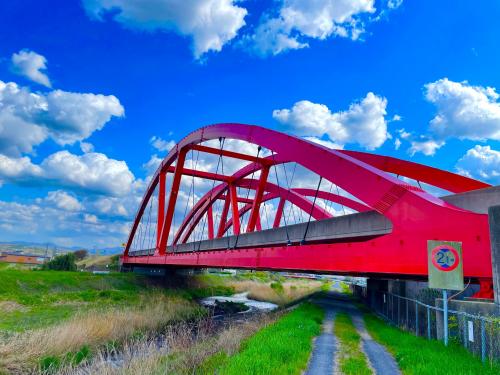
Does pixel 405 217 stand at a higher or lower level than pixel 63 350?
higher

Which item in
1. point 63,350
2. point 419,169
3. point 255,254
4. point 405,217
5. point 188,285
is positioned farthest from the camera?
point 188,285

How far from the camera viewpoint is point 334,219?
642 inches

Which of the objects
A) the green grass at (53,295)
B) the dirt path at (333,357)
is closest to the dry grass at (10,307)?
the green grass at (53,295)

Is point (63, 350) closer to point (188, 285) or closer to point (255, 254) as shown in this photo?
point (255, 254)

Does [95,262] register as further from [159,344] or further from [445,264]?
[445,264]

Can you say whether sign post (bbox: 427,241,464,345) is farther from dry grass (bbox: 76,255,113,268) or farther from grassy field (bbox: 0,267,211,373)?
dry grass (bbox: 76,255,113,268)

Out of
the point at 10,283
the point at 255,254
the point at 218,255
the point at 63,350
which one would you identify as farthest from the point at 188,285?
the point at 63,350

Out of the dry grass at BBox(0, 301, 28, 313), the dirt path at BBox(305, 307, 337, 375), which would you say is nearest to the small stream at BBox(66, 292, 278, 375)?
the dirt path at BBox(305, 307, 337, 375)

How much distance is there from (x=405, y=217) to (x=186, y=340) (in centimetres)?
856

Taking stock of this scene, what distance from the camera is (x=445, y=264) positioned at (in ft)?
31.7

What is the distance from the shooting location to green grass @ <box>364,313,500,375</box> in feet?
25.2

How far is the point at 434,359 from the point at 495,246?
295 cm

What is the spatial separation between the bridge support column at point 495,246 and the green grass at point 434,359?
1.57 metres

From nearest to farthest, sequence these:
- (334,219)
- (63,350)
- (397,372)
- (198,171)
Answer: (397,372) < (63,350) < (334,219) < (198,171)
